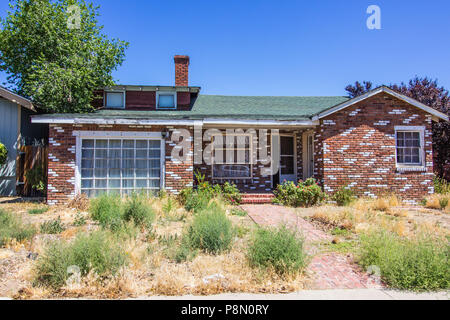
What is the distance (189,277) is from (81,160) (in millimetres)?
8205

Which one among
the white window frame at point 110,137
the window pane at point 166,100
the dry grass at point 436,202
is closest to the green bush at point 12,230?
the white window frame at point 110,137

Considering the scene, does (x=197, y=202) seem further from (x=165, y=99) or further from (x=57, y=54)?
(x=57, y=54)

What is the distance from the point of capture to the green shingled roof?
11.8m

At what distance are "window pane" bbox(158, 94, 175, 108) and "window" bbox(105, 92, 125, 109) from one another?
1.75 meters

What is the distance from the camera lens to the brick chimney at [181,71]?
15656 millimetres

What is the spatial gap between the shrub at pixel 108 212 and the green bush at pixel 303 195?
566 centimetres

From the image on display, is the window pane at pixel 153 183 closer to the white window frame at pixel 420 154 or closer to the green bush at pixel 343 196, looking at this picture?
the green bush at pixel 343 196

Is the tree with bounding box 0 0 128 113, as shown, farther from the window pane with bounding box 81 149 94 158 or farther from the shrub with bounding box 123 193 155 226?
the shrub with bounding box 123 193 155 226

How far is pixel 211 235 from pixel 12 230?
380 centimetres

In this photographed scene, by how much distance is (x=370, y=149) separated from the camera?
1119 centimetres

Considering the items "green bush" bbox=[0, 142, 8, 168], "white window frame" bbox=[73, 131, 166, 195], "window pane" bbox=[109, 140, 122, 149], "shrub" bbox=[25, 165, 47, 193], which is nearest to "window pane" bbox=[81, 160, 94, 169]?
"white window frame" bbox=[73, 131, 166, 195]

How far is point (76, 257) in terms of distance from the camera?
4074 millimetres

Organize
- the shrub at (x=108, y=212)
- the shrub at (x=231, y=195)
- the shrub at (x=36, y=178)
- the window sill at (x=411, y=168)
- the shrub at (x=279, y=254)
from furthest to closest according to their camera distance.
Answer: the shrub at (x=36, y=178)
the window sill at (x=411, y=168)
the shrub at (x=231, y=195)
the shrub at (x=108, y=212)
the shrub at (x=279, y=254)
